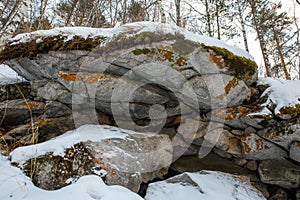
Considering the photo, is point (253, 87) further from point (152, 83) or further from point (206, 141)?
point (152, 83)

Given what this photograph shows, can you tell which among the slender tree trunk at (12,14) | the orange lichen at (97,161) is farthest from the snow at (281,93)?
the slender tree trunk at (12,14)

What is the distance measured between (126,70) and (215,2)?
8.04 m

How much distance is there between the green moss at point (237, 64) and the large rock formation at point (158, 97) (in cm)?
1

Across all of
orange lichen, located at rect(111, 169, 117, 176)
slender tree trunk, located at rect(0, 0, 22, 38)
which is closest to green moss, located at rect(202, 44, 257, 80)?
orange lichen, located at rect(111, 169, 117, 176)

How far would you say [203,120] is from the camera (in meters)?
3.16

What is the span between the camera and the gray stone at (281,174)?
2.88 m

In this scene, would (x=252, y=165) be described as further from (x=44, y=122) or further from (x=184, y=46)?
(x=44, y=122)

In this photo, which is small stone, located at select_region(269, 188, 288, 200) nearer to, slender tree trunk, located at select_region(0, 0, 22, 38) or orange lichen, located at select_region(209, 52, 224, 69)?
orange lichen, located at select_region(209, 52, 224, 69)

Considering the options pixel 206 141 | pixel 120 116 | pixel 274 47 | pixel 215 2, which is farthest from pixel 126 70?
pixel 274 47

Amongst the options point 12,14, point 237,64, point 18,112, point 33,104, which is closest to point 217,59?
point 237,64

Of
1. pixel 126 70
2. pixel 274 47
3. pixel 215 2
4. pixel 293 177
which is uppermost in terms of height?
pixel 215 2

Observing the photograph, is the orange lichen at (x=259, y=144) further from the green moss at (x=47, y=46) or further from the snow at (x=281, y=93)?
the green moss at (x=47, y=46)

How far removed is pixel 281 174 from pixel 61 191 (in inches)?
113

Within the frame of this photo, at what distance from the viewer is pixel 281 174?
288 centimetres
